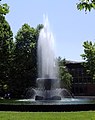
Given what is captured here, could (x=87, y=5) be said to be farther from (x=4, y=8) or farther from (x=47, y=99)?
(x=47, y=99)

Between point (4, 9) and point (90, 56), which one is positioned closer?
point (4, 9)

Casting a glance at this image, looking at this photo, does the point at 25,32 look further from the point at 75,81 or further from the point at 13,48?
the point at 75,81

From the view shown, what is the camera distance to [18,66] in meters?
52.7

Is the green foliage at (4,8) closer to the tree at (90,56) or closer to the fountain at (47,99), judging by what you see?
the fountain at (47,99)

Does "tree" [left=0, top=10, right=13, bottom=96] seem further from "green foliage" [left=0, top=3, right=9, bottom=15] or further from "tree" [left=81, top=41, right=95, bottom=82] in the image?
"green foliage" [left=0, top=3, right=9, bottom=15]

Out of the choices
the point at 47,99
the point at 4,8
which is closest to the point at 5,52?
the point at 47,99

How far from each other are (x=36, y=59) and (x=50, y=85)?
22340 millimetres

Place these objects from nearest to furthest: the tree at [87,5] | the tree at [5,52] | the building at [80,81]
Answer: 1. the tree at [87,5]
2. the tree at [5,52]
3. the building at [80,81]

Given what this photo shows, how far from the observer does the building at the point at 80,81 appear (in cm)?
9400

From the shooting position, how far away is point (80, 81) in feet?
312

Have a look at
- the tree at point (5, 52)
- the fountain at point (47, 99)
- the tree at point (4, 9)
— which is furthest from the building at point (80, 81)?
the tree at point (4, 9)

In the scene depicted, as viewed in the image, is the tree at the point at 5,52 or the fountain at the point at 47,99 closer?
the fountain at the point at 47,99

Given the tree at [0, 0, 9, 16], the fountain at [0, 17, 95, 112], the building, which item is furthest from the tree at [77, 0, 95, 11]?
the building

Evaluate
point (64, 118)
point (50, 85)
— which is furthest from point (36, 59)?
point (64, 118)
